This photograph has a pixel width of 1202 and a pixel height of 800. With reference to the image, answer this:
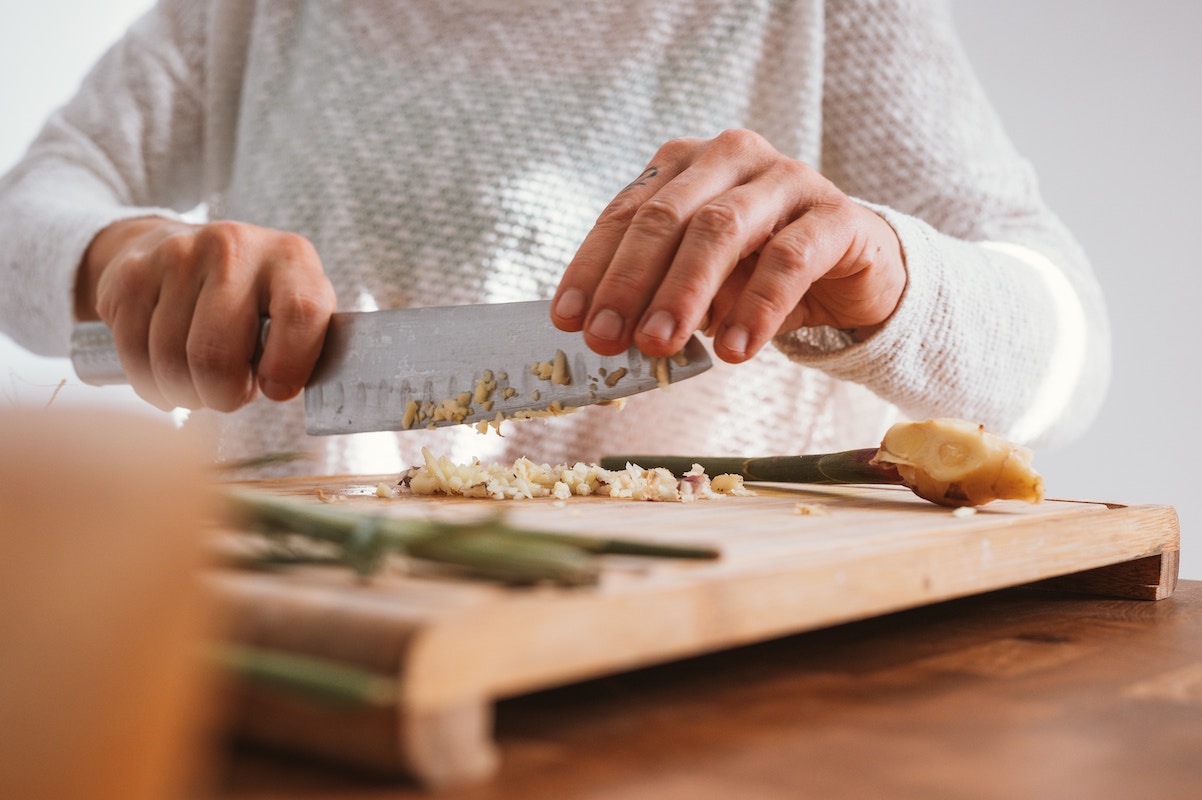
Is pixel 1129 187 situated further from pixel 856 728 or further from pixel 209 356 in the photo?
pixel 856 728

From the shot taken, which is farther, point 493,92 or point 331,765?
point 493,92

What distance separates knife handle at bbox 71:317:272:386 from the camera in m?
1.26

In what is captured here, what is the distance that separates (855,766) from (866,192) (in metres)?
1.44

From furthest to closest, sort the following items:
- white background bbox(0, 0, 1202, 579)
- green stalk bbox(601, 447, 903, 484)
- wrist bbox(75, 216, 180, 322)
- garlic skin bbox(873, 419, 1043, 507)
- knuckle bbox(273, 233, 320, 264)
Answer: white background bbox(0, 0, 1202, 579), wrist bbox(75, 216, 180, 322), knuckle bbox(273, 233, 320, 264), green stalk bbox(601, 447, 903, 484), garlic skin bbox(873, 419, 1043, 507)

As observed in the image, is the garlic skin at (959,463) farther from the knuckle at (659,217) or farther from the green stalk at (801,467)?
the knuckle at (659,217)

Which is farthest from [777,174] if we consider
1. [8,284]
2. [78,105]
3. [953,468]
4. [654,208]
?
[78,105]

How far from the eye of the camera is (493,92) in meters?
1.67

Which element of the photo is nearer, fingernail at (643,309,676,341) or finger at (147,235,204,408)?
fingernail at (643,309,676,341)

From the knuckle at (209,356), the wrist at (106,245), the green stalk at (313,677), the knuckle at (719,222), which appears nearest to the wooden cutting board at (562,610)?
the green stalk at (313,677)

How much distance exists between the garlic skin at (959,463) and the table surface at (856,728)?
169 mm

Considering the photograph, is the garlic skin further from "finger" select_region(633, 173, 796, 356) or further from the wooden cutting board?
"finger" select_region(633, 173, 796, 356)

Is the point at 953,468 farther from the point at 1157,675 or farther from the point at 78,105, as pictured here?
the point at 78,105

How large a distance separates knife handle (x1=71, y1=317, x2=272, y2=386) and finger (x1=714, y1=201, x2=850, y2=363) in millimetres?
777

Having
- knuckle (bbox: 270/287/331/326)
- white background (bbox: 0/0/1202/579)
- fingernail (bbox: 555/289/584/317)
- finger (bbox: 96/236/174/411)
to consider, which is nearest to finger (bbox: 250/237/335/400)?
knuckle (bbox: 270/287/331/326)
